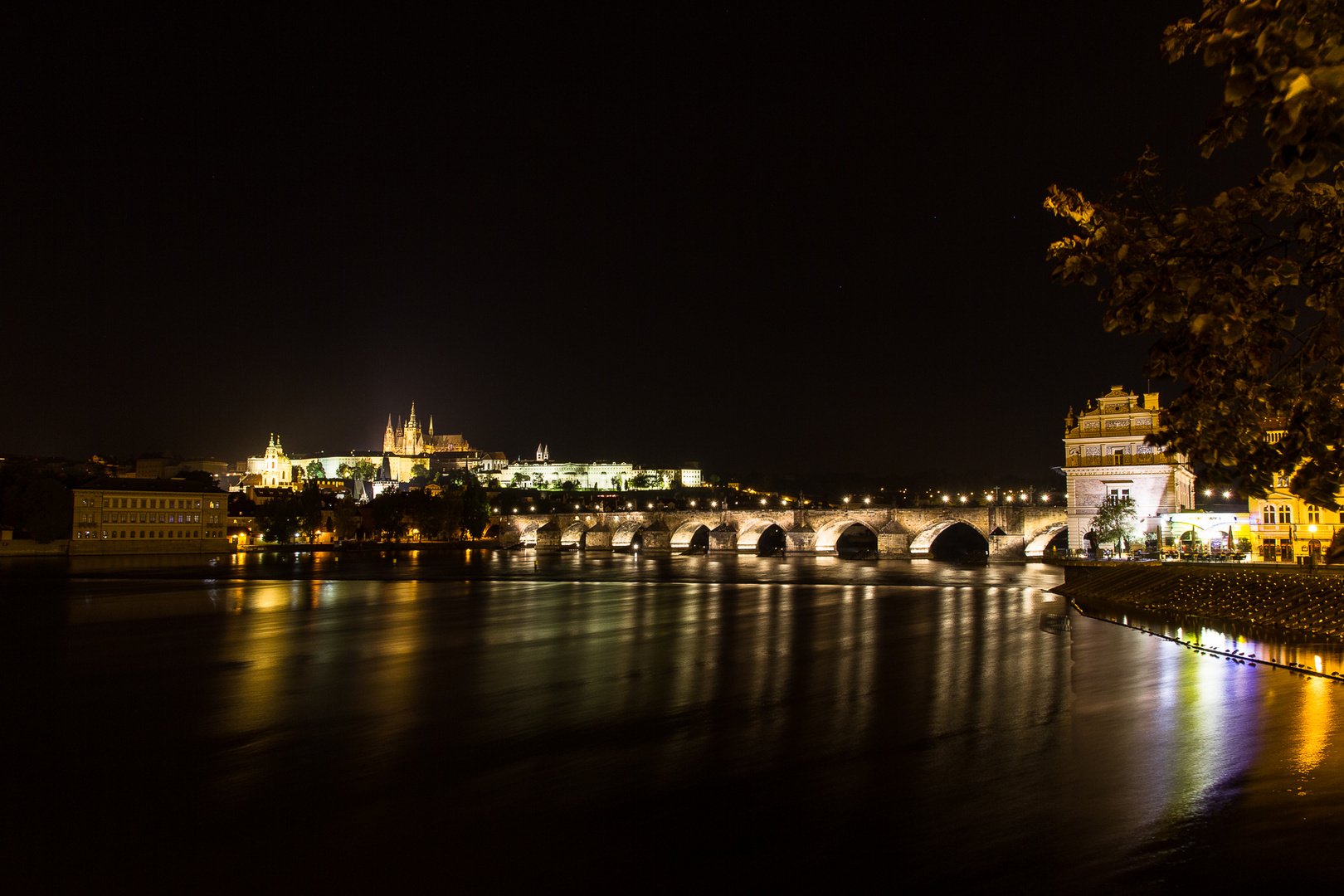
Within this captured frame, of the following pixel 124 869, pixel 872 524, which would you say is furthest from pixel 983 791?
pixel 872 524

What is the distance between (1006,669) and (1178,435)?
13.1m

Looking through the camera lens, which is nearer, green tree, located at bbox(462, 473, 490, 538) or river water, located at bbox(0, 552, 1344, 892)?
river water, located at bbox(0, 552, 1344, 892)

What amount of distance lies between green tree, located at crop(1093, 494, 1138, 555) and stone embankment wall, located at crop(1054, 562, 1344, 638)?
8.95 meters

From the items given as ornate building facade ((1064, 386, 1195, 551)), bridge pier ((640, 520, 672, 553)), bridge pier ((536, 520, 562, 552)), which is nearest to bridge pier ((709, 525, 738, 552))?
bridge pier ((640, 520, 672, 553))

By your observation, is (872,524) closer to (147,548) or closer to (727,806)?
(147,548)

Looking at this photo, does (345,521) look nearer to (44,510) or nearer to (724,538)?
(44,510)

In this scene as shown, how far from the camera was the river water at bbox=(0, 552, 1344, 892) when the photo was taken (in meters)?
7.49

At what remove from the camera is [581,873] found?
724cm

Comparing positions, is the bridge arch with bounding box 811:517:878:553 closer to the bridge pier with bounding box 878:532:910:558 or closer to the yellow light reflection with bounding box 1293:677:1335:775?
the bridge pier with bounding box 878:532:910:558

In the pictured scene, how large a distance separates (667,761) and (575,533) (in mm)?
85358

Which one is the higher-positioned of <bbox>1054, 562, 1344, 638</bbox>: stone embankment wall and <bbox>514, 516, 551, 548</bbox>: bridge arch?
<bbox>1054, 562, 1344, 638</bbox>: stone embankment wall

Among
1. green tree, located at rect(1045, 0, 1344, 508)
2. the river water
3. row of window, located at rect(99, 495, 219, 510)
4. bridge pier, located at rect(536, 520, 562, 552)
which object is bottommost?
bridge pier, located at rect(536, 520, 562, 552)

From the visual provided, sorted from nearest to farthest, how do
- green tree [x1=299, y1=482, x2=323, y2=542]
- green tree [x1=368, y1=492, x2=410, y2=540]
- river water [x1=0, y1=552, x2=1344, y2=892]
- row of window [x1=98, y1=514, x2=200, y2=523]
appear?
river water [x1=0, y1=552, x2=1344, y2=892] → row of window [x1=98, y1=514, x2=200, y2=523] → green tree [x1=299, y1=482, x2=323, y2=542] → green tree [x1=368, y1=492, x2=410, y2=540]

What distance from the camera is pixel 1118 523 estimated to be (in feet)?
136
